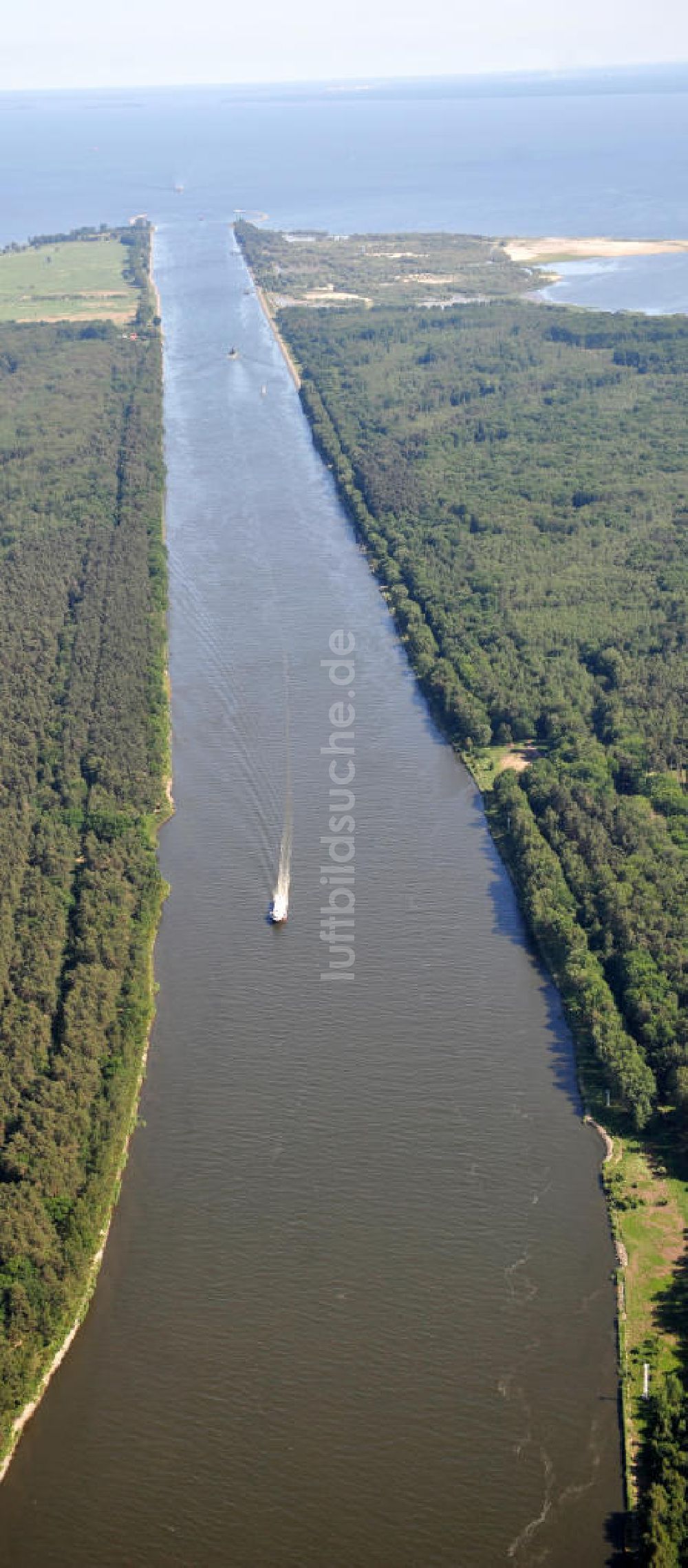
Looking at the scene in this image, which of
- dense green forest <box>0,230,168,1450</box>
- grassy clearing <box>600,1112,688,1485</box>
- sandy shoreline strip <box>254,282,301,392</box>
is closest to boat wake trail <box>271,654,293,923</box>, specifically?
dense green forest <box>0,230,168,1450</box>

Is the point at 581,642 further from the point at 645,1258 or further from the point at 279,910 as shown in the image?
the point at 645,1258

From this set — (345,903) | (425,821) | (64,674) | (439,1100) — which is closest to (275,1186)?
(439,1100)

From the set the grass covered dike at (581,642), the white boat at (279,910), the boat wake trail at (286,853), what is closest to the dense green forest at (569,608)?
the grass covered dike at (581,642)

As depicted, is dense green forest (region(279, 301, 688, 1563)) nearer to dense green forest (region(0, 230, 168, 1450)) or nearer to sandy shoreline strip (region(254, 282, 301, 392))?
sandy shoreline strip (region(254, 282, 301, 392))

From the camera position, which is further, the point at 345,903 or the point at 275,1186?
the point at 345,903

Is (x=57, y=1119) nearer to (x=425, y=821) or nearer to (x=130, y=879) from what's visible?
(x=130, y=879)

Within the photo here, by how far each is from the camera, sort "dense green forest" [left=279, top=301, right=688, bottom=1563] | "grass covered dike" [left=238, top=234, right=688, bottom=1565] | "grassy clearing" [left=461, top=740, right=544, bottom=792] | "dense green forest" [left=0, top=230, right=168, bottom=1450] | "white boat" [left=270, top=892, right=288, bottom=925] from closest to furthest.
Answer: "dense green forest" [left=0, top=230, right=168, bottom=1450] < "grass covered dike" [left=238, top=234, right=688, bottom=1565] < "dense green forest" [left=279, top=301, right=688, bottom=1563] < "white boat" [left=270, top=892, right=288, bottom=925] < "grassy clearing" [left=461, top=740, right=544, bottom=792]
